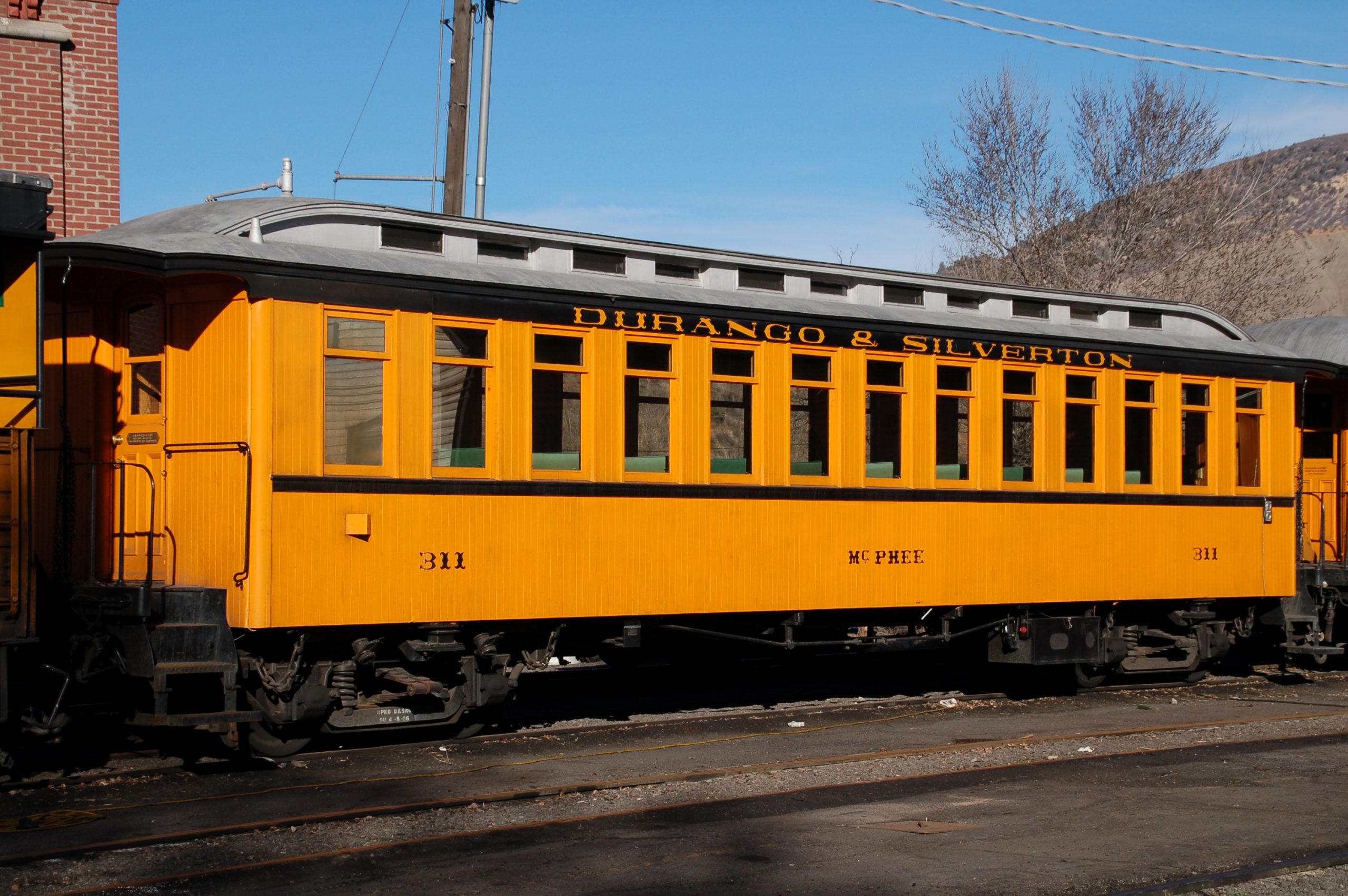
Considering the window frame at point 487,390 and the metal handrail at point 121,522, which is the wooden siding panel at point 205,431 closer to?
the metal handrail at point 121,522

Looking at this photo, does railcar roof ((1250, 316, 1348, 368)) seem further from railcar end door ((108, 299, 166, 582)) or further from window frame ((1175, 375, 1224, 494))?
railcar end door ((108, 299, 166, 582))

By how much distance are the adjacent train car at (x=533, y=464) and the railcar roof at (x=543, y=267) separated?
0.10 ft

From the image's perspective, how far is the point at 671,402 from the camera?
35.3ft

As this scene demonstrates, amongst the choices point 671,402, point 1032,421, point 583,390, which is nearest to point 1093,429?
point 1032,421

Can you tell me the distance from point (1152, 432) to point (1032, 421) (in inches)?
58.6

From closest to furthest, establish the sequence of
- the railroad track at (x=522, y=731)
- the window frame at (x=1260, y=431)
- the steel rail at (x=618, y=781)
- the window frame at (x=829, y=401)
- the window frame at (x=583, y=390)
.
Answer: the steel rail at (x=618, y=781) → the railroad track at (x=522, y=731) → the window frame at (x=583, y=390) → the window frame at (x=829, y=401) → the window frame at (x=1260, y=431)

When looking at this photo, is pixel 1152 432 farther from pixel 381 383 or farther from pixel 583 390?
pixel 381 383

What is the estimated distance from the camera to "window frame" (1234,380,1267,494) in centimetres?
1402

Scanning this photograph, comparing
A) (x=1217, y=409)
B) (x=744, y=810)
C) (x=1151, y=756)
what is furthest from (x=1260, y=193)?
(x=744, y=810)

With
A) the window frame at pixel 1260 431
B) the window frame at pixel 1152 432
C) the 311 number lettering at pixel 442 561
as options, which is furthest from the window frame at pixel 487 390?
the window frame at pixel 1260 431

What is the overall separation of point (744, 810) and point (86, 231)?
9111 millimetres

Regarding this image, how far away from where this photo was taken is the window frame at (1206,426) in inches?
536

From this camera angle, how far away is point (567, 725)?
11008mm

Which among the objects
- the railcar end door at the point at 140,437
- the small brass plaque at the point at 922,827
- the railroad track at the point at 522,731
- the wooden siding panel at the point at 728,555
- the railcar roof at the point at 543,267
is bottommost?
the railroad track at the point at 522,731
